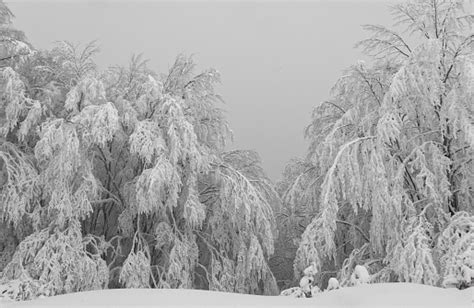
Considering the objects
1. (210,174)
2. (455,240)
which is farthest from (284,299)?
(210,174)

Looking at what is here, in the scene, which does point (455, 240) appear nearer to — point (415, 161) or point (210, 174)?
point (415, 161)

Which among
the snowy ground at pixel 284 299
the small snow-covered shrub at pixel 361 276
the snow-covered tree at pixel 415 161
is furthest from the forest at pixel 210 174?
the small snow-covered shrub at pixel 361 276

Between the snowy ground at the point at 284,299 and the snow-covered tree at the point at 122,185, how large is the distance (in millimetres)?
2789

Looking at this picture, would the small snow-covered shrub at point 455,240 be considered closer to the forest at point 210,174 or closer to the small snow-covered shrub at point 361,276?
the forest at point 210,174

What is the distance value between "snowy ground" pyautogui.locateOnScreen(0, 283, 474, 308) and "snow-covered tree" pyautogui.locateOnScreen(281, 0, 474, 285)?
2237mm

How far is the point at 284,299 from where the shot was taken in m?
4.41

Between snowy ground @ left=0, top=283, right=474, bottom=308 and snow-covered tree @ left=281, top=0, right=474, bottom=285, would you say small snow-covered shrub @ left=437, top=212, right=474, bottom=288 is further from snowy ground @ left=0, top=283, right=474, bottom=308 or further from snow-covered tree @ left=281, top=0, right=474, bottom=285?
snowy ground @ left=0, top=283, right=474, bottom=308

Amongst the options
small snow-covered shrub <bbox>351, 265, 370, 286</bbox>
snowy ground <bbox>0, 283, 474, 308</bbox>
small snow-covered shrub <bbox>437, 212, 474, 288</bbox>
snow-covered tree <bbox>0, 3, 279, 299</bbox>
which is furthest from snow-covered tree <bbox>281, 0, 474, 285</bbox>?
snowy ground <bbox>0, 283, 474, 308</bbox>

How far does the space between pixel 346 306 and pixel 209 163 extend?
5.66m

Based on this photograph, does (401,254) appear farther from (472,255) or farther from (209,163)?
(209,163)

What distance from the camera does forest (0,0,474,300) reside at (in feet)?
23.3

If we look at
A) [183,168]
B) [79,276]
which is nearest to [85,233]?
[79,276]

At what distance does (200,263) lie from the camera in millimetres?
9883

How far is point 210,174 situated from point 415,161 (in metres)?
4.59
